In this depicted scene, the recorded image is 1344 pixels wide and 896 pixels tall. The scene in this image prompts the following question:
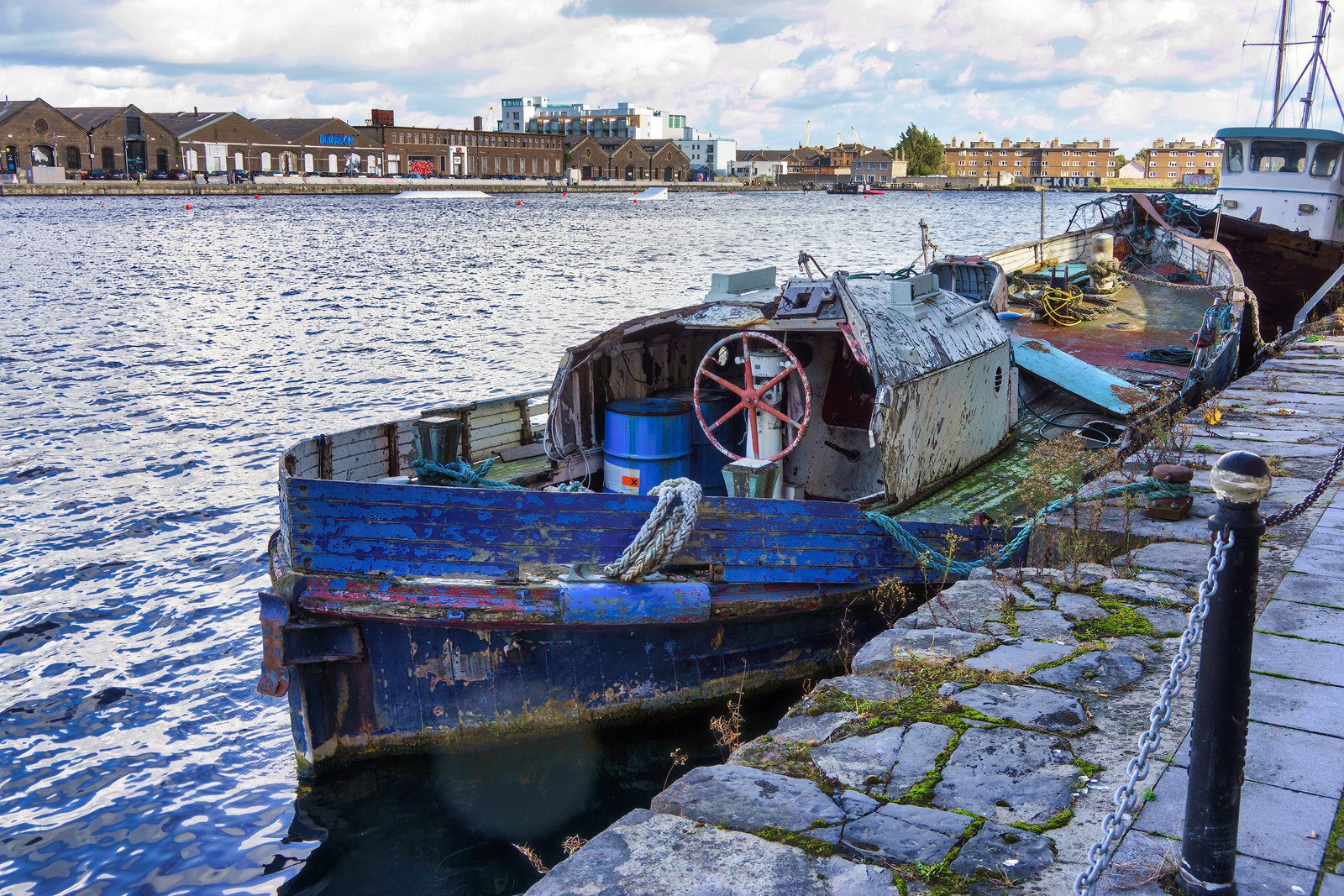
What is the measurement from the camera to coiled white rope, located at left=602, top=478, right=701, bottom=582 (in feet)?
26.6

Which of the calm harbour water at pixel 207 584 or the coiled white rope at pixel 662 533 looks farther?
the calm harbour water at pixel 207 584

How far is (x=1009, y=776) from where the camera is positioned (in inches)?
177

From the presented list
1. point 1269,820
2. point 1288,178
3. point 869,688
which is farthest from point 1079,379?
point 1288,178

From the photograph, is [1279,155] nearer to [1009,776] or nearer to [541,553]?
[541,553]

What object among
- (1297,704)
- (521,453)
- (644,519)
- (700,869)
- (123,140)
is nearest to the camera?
(700,869)

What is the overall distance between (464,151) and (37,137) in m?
59.2

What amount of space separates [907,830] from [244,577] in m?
11.3

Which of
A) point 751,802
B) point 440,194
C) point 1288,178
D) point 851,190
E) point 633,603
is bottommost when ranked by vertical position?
point 633,603

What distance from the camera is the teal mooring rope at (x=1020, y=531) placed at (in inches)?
300

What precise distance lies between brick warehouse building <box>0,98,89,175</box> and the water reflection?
420ft

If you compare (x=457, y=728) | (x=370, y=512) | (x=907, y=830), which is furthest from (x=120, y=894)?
(x=907, y=830)

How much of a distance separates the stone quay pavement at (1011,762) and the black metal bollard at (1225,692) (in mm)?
196

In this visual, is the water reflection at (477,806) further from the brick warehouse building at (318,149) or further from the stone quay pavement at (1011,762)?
the brick warehouse building at (318,149)

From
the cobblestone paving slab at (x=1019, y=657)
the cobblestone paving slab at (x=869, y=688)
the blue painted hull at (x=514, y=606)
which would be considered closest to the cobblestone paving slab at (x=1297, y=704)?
the cobblestone paving slab at (x=1019, y=657)
